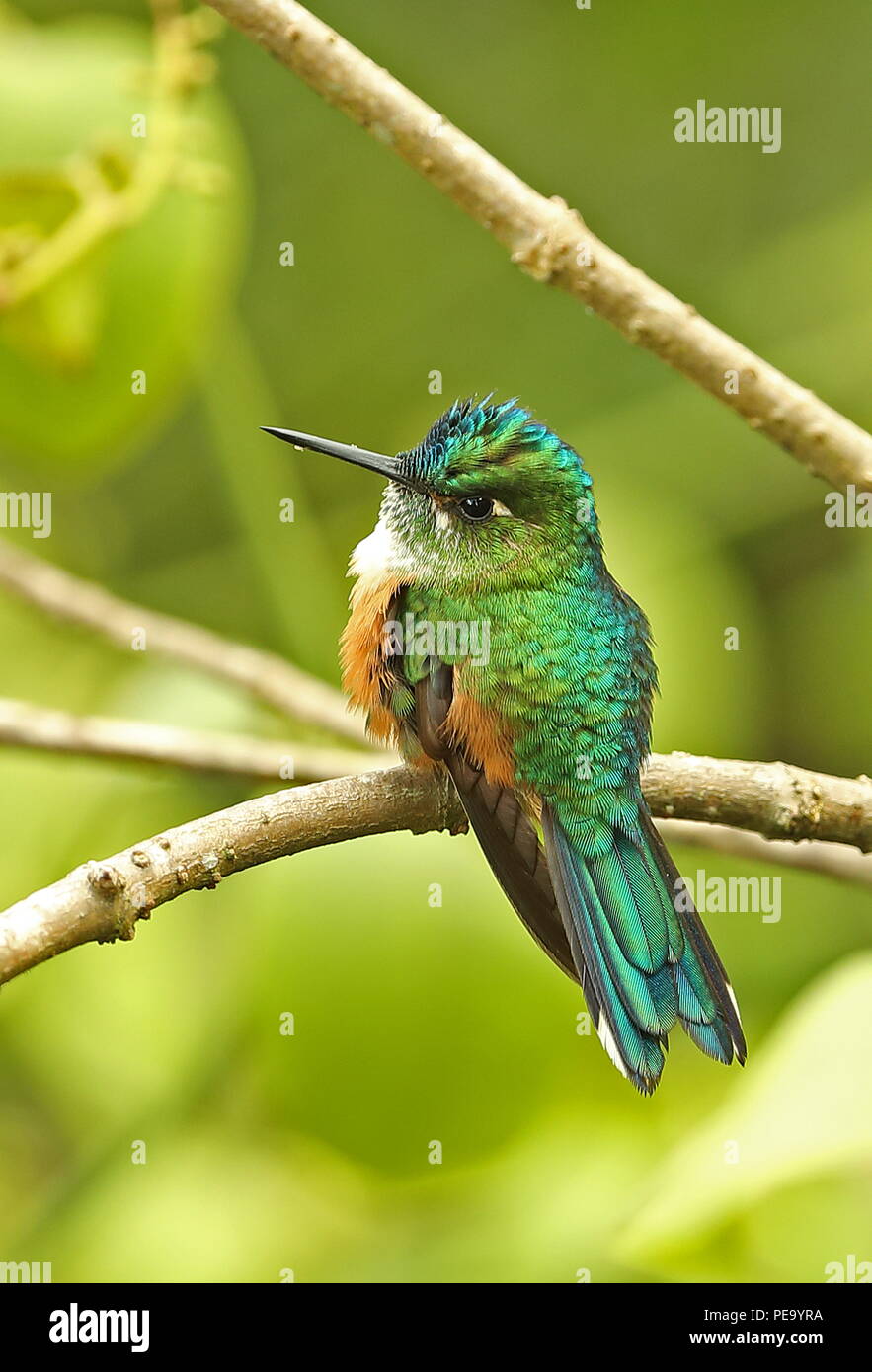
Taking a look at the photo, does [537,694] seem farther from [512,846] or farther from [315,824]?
[315,824]

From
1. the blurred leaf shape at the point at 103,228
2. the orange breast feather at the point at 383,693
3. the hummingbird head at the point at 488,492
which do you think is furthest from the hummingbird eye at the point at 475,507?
the blurred leaf shape at the point at 103,228

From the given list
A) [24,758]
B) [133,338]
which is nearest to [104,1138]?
[24,758]

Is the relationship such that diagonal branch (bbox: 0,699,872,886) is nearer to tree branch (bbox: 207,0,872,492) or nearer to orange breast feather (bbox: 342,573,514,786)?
orange breast feather (bbox: 342,573,514,786)

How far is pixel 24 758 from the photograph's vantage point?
3035 mm

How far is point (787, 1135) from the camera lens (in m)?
1.89

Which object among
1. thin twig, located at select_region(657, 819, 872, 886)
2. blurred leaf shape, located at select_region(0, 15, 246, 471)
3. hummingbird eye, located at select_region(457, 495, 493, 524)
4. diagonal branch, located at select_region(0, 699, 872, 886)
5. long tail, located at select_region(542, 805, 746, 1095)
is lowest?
long tail, located at select_region(542, 805, 746, 1095)

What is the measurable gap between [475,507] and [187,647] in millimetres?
914

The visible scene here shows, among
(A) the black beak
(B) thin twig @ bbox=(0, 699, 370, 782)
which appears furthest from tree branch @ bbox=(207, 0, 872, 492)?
(B) thin twig @ bbox=(0, 699, 370, 782)

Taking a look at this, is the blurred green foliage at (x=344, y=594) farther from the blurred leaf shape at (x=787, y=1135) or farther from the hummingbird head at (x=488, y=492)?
the hummingbird head at (x=488, y=492)

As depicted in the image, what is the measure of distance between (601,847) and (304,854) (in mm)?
435

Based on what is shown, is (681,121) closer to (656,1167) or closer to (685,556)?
(685,556)

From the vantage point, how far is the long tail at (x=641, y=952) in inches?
76.5

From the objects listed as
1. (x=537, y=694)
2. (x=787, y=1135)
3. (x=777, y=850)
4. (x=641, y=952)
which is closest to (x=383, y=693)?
(x=537, y=694)

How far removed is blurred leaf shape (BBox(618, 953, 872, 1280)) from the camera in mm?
1845
